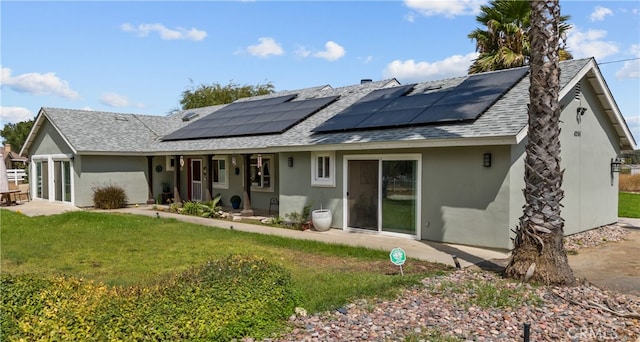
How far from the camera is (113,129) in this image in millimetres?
21219

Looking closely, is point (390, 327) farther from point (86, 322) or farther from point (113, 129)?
point (113, 129)

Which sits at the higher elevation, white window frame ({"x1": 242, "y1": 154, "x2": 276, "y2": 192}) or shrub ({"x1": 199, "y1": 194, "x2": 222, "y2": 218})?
white window frame ({"x1": 242, "y1": 154, "x2": 276, "y2": 192})

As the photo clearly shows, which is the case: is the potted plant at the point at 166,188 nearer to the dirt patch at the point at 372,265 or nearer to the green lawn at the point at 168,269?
the green lawn at the point at 168,269

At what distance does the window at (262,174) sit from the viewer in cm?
1673

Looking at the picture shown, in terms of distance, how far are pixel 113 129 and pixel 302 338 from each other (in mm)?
19568

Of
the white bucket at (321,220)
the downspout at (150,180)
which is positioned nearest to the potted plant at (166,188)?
the downspout at (150,180)

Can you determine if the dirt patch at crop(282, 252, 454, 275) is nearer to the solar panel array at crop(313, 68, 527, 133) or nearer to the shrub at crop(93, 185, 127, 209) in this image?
the solar panel array at crop(313, 68, 527, 133)

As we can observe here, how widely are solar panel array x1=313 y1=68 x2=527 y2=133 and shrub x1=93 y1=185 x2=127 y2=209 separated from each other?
390 inches

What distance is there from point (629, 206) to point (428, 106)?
13149 millimetres

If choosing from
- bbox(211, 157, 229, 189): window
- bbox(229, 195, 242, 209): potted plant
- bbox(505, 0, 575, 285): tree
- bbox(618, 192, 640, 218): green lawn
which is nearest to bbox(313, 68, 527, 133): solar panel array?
bbox(505, 0, 575, 285): tree

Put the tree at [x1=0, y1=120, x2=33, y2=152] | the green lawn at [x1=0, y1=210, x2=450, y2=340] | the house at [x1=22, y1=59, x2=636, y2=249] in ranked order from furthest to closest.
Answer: the tree at [x1=0, y1=120, x2=33, y2=152], the house at [x1=22, y1=59, x2=636, y2=249], the green lawn at [x1=0, y1=210, x2=450, y2=340]

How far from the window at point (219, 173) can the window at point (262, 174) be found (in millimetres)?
1633

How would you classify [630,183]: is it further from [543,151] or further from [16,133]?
[16,133]

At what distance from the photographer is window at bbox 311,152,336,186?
12641 millimetres
